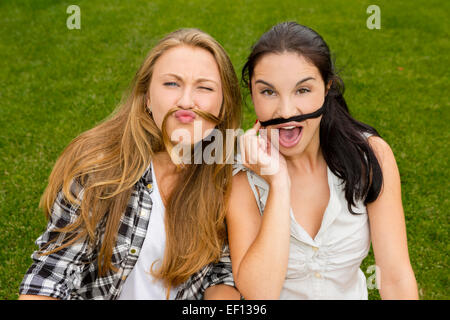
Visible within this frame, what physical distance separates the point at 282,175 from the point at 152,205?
28.0 inches

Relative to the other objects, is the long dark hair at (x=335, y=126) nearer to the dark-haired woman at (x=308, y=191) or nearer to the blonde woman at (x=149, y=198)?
the dark-haired woman at (x=308, y=191)

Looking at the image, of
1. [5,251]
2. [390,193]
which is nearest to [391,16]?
[390,193]

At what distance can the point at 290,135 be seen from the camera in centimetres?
203

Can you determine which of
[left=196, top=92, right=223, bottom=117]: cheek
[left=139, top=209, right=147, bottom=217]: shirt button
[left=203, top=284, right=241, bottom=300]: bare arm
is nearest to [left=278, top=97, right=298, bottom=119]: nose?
[left=196, top=92, right=223, bottom=117]: cheek

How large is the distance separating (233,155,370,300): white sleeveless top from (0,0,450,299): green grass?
136 centimetres

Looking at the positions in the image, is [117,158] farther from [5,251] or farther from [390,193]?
[5,251]

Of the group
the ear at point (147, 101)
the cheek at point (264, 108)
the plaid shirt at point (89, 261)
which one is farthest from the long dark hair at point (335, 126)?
the plaid shirt at point (89, 261)

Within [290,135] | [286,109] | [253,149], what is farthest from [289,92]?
[253,149]

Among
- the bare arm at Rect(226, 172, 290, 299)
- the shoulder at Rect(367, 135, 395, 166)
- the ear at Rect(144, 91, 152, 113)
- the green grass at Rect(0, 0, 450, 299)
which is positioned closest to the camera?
the bare arm at Rect(226, 172, 290, 299)

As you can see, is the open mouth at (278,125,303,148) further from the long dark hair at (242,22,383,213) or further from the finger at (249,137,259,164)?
the long dark hair at (242,22,383,213)

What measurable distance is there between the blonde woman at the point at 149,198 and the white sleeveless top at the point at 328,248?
1.17 ft

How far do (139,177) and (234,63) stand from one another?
4.31 meters

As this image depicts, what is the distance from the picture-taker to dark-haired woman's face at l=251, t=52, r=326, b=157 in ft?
6.32

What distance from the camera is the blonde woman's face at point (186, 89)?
78.6 inches
